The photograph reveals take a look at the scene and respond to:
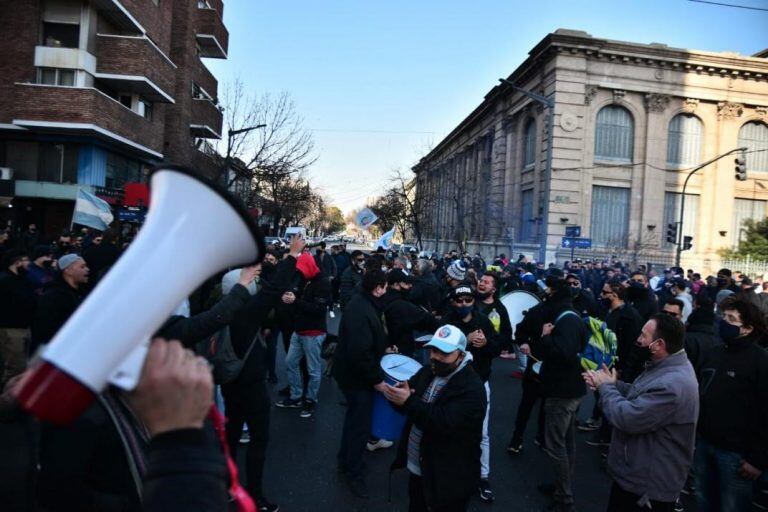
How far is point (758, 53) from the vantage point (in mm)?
38719

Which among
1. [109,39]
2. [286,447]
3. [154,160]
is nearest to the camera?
[286,447]

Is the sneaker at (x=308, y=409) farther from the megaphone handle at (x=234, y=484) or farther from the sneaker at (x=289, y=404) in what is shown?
the megaphone handle at (x=234, y=484)

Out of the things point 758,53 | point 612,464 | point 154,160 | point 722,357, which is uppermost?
point 758,53

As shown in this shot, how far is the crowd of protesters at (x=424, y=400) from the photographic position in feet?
4.63

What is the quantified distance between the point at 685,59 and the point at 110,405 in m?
34.8

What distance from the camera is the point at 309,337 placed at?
268 inches

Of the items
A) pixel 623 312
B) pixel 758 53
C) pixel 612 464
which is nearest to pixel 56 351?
pixel 612 464

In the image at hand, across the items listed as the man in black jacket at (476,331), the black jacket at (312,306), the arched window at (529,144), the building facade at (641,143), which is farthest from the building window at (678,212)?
the man in black jacket at (476,331)

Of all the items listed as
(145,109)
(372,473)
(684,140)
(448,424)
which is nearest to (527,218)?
(684,140)

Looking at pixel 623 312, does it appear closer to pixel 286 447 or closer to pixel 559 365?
pixel 559 365

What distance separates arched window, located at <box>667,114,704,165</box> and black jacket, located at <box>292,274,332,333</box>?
98.2 feet

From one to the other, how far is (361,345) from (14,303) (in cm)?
402

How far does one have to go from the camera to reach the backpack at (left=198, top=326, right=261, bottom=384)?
3932mm

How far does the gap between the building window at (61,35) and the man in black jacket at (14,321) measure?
718 inches
